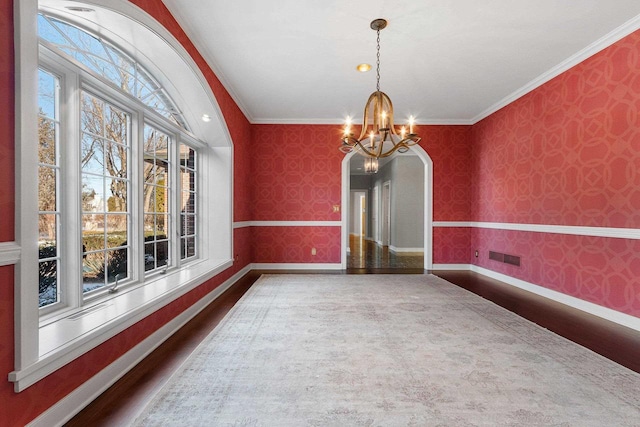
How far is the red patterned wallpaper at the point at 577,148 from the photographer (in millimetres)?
2775

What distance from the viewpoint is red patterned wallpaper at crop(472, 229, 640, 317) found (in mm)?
2770

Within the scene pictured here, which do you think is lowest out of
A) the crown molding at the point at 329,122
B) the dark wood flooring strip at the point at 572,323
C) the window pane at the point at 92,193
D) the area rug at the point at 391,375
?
the dark wood flooring strip at the point at 572,323

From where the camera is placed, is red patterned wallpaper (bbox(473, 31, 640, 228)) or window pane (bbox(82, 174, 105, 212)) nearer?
window pane (bbox(82, 174, 105, 212))

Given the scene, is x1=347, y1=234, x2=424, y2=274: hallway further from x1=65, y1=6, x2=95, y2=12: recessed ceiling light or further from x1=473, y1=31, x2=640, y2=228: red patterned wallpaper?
x1=65, y1=6, x2=95, y2=12: recessed ceiling light

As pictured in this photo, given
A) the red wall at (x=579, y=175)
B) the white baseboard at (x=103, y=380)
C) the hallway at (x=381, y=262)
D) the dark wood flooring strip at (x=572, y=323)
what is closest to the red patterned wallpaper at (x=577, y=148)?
the red wall at (x=579, y=175)

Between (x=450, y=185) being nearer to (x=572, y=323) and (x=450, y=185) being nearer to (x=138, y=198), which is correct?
(x=572, y=323)

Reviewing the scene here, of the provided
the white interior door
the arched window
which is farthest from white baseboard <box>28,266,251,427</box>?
the white interior door

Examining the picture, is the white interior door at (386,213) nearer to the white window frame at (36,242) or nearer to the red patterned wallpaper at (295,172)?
the red patterned wallpaper at (295,172)

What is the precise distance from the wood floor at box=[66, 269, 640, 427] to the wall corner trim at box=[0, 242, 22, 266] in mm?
839

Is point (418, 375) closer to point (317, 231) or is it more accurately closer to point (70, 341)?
point (70, 341)

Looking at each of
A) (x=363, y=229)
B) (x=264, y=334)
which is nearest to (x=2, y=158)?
(x=264, y=334)

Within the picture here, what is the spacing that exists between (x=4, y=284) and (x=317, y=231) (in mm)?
4545

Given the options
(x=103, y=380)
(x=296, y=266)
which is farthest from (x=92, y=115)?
(x=296, y=266)

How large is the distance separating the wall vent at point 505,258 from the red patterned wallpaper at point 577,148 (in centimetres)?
52
